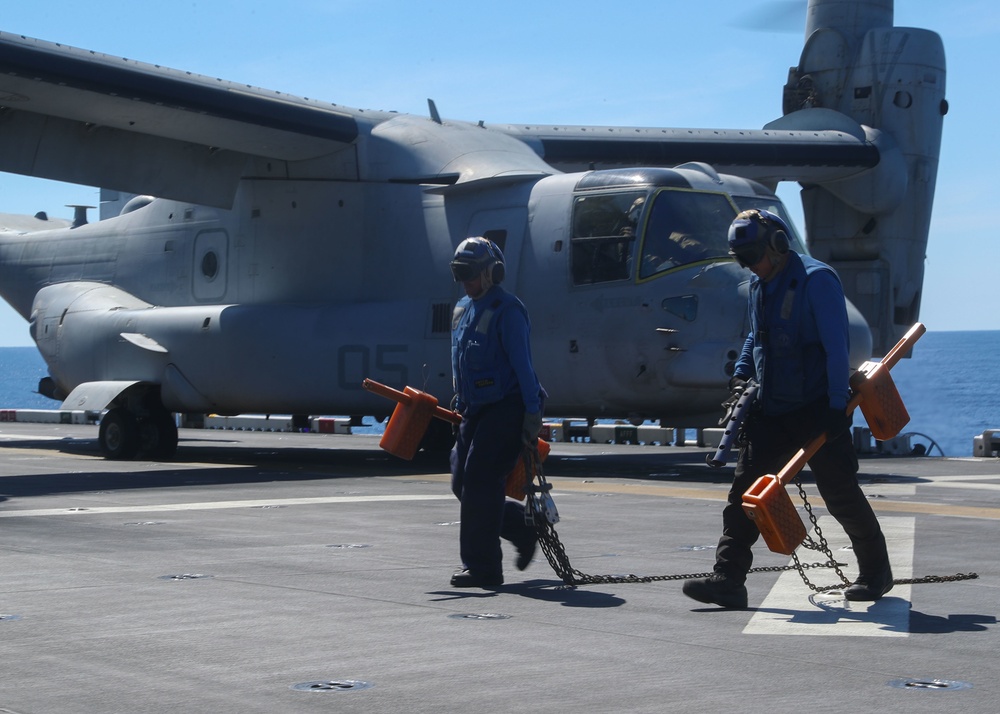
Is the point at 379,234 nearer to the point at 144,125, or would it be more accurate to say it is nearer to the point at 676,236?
the point at 144,125

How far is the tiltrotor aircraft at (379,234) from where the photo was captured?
15.3 m

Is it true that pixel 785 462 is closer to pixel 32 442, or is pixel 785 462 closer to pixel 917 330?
pixel 917 330

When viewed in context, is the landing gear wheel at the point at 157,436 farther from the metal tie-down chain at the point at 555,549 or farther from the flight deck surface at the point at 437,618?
the metal tie-down chain at the point at 555,549

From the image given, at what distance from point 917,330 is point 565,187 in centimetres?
891

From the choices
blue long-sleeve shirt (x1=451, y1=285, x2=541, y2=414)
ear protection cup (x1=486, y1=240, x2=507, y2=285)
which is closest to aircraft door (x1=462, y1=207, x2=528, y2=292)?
ear protection cup (x1=486, y1=240, x2=507, y2=285)

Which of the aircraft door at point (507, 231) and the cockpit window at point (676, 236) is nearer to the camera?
the cockpit window at point (676, 236)

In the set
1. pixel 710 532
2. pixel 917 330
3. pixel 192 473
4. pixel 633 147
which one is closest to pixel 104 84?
pixel 192 473

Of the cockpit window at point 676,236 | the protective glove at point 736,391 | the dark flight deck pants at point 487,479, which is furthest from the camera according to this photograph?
the cockpit window at point 676,236

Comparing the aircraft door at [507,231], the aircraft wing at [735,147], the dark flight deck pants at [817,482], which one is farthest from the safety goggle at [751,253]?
the aircraft wing at [735,147]

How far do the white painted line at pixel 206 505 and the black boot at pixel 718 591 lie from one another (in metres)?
6.22

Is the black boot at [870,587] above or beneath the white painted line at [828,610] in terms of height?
above

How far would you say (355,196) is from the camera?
58.5ft

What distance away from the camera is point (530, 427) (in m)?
7.38

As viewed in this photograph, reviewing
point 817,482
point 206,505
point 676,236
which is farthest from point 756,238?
point 676,236
